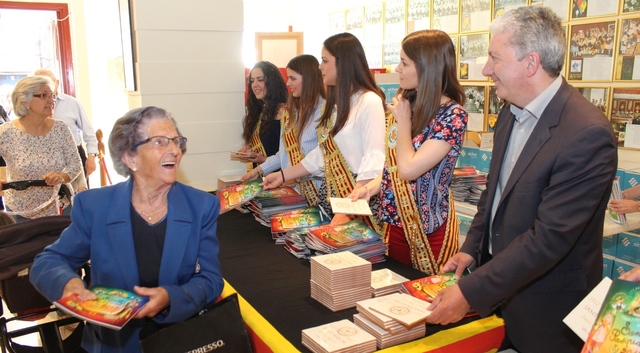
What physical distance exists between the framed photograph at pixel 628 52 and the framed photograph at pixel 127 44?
308 centimetres

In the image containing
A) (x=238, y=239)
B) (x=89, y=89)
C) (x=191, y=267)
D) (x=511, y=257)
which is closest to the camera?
(x=511, y=257)

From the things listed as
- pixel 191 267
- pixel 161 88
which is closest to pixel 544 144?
pixel 191 267

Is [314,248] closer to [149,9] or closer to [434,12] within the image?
[149,9]

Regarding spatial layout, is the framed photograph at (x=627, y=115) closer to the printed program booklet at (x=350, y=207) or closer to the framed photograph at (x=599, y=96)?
the framed photograph at (x=599, y=96)

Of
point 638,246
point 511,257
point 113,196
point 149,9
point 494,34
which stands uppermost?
point 149,9

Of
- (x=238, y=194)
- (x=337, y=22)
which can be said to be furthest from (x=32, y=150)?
(x=337, y=22)

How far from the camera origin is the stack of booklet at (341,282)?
1624 millimetres

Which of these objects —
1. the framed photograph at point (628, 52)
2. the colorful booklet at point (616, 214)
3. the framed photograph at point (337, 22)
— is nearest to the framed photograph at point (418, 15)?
the framed photograph at point (337, 22)

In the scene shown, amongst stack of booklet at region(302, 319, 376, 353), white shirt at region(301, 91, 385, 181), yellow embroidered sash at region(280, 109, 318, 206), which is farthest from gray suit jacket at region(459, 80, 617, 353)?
yellow embroidered sash at region(280, 109, 318, 206)

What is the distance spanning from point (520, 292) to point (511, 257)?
0.58 feet

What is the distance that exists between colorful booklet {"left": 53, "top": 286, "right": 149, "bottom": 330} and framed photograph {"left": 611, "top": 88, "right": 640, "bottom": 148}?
3132mm

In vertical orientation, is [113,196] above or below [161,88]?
below

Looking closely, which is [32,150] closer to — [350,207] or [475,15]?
[350,207]

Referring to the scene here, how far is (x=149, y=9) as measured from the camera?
124 inches
